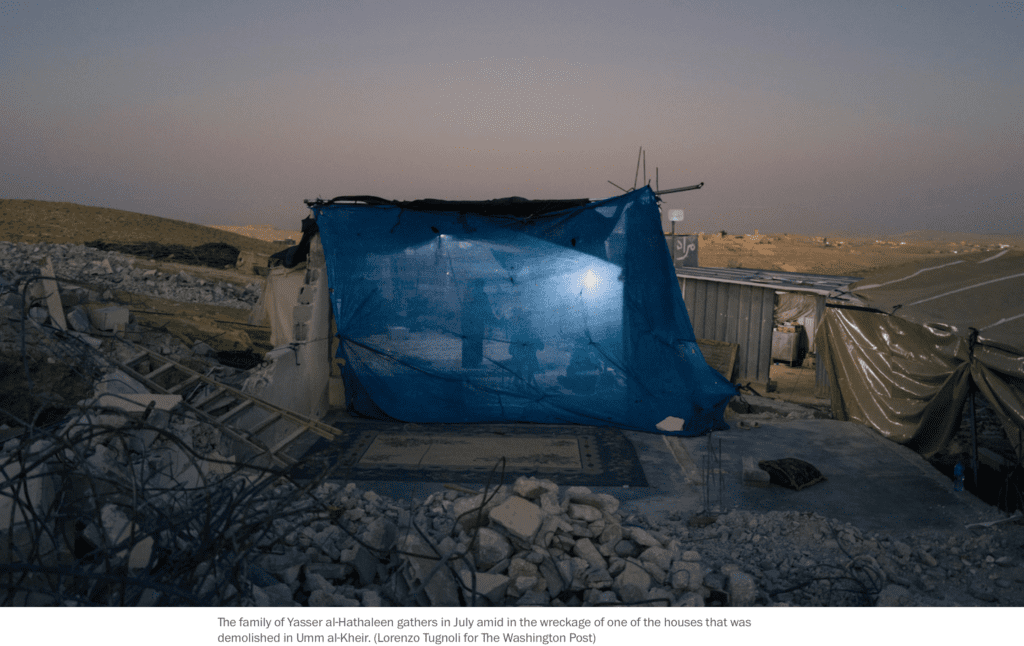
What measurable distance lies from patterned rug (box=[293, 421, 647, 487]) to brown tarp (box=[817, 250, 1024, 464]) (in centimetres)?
328

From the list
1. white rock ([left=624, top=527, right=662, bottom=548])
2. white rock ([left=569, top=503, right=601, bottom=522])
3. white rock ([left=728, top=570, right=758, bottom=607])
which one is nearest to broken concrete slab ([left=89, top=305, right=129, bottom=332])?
white rock ([left=569, top=503, right=601, bottom=522])

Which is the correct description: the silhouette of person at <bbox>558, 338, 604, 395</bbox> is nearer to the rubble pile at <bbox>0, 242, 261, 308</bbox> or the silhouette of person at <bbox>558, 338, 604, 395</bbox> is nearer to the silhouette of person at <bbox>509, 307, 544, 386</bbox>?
the silhouette of person at <bbox>509, 307, 544, 386</bbox>

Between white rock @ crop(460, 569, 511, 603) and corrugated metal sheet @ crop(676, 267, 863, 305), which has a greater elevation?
corrugated metal sheet @ crop(676, 267, 863, 305)

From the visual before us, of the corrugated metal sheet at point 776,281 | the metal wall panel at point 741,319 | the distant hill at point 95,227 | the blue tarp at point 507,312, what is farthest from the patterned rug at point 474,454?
the distant hill at point 95,227

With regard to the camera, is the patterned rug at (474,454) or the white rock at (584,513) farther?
the patterned rug at (474,454)

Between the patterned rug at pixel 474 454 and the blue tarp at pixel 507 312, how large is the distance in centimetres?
33

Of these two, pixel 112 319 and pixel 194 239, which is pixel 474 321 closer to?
pixel 112 319

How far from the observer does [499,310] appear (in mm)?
8094

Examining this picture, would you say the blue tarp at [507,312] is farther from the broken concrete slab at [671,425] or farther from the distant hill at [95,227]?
the distant hill at [95,227]

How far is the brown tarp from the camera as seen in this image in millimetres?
6121

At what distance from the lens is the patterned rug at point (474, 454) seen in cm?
624
